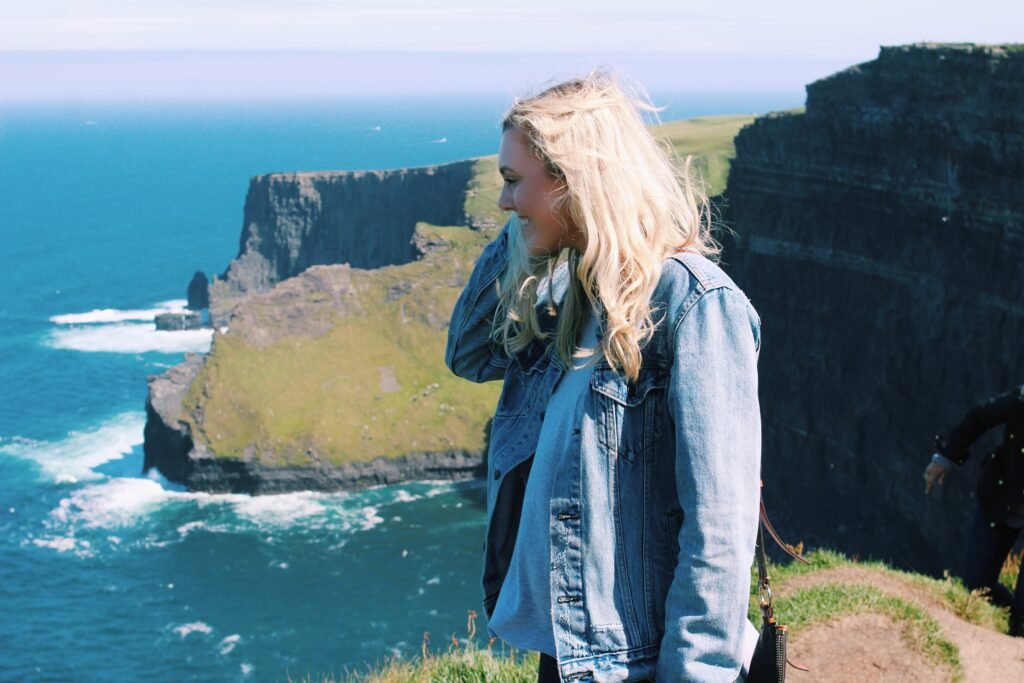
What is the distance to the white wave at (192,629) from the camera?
65875mm

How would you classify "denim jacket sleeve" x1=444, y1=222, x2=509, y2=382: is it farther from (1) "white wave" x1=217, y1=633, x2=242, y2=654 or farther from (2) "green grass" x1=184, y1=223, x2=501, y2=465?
(2) "green grass" x1=184, y1=223, x2=501, y2=465

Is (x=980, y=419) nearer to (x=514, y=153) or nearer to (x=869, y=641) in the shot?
(x=869, y=641)

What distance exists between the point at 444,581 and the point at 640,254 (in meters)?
68.7

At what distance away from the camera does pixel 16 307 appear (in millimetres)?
180375

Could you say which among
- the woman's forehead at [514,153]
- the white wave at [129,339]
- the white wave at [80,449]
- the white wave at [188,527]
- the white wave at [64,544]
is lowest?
the white wave at [64,544]

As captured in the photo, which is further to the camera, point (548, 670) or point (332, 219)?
point (332, 219)

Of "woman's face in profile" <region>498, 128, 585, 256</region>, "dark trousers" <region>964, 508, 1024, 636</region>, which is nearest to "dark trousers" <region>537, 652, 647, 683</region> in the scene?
"woman's face in profile" <region>498, 128, 585, 256</region>

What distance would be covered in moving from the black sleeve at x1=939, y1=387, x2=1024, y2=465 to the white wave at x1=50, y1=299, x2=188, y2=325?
16413cm

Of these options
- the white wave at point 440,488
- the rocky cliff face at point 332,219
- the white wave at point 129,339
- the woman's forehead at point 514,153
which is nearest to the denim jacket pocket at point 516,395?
the woman's forehead at point 514,153

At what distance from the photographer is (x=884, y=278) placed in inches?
2827

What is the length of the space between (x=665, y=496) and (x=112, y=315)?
177043 mm

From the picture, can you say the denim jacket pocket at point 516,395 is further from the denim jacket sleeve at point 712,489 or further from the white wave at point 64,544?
the white wave at point 64,544

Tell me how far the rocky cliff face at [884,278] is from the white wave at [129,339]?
87026 millimetres

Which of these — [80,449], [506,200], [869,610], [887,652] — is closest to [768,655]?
[506,200]
